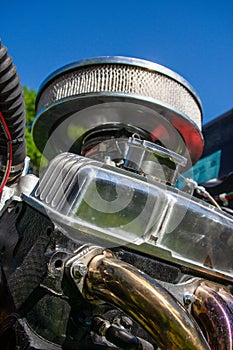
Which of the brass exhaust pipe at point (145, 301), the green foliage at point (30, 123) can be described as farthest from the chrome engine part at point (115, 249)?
the green foliage at point (30, 123)

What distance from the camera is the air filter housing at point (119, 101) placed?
97cm

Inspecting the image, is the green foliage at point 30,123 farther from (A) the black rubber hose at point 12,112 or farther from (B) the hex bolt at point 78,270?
(B) the hex bolt at point 78,270

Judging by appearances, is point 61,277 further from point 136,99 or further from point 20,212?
point 136,99

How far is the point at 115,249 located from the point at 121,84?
0.47m

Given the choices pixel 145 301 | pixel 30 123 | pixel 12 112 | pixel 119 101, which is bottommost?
pixel 145 301

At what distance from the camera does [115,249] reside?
0.64 meters

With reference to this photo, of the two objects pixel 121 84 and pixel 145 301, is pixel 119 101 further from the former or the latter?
pixel 145 301

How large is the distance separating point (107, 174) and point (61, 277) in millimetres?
199

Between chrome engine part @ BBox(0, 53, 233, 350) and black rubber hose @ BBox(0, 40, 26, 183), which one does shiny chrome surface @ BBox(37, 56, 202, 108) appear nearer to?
chrome engine part @ BBox(0, 53, 233, 350)

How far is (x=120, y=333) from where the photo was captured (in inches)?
22.6

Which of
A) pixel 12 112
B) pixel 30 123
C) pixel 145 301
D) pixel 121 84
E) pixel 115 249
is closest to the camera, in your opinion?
pixel 145 301

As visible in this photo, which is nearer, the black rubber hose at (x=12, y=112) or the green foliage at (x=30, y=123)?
the black rubber hose at (x=12, y=112)

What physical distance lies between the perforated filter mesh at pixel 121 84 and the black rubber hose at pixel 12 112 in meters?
0.21

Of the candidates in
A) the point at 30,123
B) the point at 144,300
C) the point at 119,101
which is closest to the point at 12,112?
the point at 119,101
